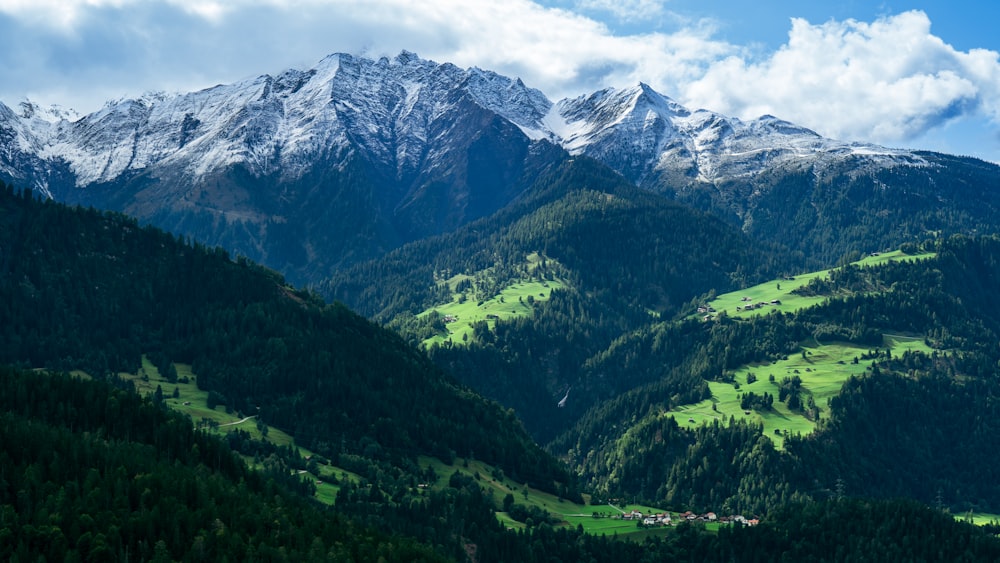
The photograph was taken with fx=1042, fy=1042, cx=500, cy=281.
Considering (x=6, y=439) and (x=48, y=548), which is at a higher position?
(x=6, y=439)

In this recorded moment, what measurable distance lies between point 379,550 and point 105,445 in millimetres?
56468

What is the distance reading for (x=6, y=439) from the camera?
189 metres

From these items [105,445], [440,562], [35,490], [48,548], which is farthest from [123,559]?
[440,562]

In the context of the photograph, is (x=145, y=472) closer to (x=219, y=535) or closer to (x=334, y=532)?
(x=219, y=535)

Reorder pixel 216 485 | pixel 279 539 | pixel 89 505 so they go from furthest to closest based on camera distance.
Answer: pixel 216 485, pixel 279 539, pixel 89 505

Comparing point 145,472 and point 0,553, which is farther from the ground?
point 145,472

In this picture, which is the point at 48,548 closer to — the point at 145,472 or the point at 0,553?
the point at 0,553

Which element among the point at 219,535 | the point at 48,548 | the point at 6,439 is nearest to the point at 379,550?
the point at 219,535

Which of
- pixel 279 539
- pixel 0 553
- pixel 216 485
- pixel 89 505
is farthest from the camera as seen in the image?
pixel 216 485

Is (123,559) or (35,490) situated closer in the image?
(123,559)

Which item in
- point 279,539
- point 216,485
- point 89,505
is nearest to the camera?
point 89,505

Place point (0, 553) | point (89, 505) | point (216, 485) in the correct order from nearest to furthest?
Answer: point (0, 553), point (89, 505), point (216, 485)

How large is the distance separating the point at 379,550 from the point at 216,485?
109 feet

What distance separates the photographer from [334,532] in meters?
195
